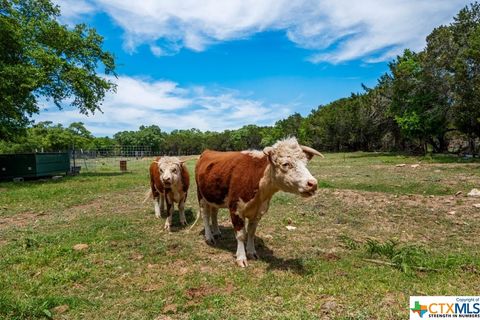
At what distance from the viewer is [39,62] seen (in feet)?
70.6

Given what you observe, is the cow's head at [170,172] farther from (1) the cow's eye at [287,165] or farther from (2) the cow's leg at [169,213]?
(1) the cow's eye at [287,165]

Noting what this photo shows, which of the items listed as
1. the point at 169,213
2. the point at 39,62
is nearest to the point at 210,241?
the point at 169,213

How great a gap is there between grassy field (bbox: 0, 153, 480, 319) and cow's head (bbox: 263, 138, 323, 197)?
141 centimetres

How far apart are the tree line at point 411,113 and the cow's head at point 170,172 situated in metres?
2.85

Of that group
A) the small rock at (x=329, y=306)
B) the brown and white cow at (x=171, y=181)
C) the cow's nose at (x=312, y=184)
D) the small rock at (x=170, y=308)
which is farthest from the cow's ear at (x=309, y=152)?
the brown and white cow at (x=171, y=181)

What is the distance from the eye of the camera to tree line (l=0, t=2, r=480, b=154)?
28.4 m

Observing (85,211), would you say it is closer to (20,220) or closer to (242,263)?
(20,220)

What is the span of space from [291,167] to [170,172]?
143 inches

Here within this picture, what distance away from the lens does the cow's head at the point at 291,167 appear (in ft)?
16.6

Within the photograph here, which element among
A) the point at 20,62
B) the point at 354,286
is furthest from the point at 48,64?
the point at 354,286

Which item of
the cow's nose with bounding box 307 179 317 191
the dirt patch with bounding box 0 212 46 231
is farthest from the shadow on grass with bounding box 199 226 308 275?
the dirt patch with bounding box 0 212 46 231

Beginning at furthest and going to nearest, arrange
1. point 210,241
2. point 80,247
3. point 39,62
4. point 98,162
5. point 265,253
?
point 98,162
point 39,62
point 210,241
point 80,247
point 265,253

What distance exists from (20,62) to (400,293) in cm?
2580

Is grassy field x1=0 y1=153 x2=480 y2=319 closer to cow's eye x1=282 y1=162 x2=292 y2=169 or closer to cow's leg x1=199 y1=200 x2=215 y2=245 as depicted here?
cow's leg x1=199 y1=200 x2=215 y2=245
